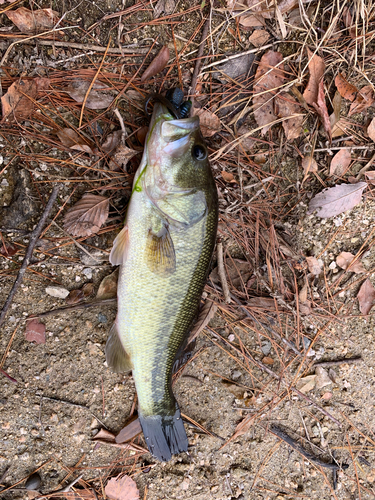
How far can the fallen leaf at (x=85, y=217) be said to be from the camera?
8.10ft

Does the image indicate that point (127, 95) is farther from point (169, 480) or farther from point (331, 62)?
point (169, 480)

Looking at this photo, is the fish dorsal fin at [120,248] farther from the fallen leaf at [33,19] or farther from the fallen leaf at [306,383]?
the fallen leaf at [306,383]

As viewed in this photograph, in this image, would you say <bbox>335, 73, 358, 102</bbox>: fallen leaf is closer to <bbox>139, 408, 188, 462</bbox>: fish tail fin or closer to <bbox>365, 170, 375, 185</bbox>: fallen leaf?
<bbox>365, 170, 375, 185</bbox>: fallen leaf

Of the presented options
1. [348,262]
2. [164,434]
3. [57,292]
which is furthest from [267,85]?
[164,434]

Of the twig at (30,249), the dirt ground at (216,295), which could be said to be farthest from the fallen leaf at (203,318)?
the twig at (30,249)

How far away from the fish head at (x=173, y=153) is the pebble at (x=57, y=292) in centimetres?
112

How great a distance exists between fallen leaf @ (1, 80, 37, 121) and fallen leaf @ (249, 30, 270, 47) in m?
1.75

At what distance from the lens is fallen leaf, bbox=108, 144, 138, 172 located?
2.45m

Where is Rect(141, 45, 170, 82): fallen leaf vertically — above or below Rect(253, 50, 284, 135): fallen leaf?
above

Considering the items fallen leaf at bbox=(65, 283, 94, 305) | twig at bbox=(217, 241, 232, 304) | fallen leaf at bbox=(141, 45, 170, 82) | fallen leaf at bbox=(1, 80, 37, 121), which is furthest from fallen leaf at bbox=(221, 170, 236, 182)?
fallen leaf at bbox=(1, 80, 37, 121)

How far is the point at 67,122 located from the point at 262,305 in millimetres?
2168

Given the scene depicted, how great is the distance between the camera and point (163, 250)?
2.23m

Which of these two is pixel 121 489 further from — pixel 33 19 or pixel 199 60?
pixel 33 19

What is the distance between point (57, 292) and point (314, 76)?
2733mm
